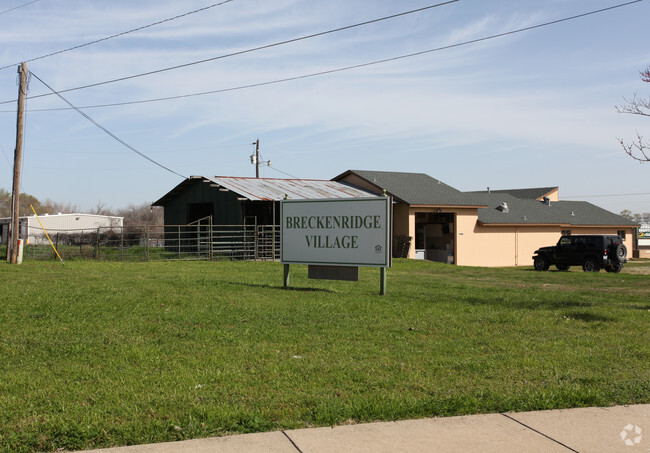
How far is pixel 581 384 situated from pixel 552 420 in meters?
1.31

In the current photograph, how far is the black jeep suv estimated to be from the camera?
30734 mm

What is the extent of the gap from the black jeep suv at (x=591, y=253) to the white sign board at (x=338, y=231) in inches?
789

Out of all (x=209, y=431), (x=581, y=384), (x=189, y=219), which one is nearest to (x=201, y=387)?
(x=209, y=431)

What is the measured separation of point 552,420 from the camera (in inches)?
223

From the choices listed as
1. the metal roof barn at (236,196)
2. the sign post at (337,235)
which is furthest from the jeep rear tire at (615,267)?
the sign post at (337,235)

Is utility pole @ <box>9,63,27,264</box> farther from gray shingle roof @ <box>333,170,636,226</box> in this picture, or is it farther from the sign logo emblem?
the sign logo emblem

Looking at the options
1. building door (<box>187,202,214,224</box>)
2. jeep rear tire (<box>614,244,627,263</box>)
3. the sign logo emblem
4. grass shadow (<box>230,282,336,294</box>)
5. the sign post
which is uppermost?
building door (<box>187,202,214,224</box>)

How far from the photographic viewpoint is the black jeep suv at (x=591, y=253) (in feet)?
101

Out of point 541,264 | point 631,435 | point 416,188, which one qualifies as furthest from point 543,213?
point 631,435

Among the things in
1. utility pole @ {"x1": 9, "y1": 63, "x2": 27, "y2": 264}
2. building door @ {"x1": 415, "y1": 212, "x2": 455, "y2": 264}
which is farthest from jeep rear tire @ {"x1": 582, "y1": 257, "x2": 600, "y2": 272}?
utility pole @ {"x1": 9, "y1": 63, "x2": 27, "y2": 264}

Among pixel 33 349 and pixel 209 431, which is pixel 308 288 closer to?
pixel 33 349

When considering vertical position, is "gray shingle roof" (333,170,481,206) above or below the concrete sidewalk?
above

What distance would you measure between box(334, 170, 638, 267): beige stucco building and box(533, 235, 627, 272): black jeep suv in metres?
8.45

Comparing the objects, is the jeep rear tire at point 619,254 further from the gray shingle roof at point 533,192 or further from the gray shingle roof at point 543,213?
the gray shingle roof at point 533,192
